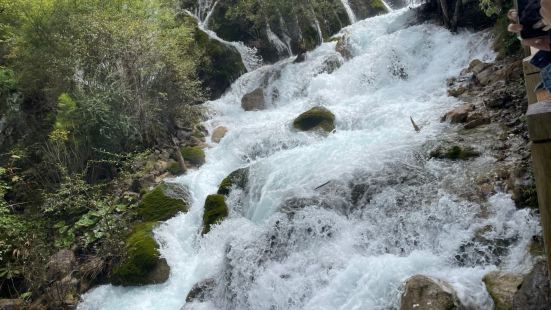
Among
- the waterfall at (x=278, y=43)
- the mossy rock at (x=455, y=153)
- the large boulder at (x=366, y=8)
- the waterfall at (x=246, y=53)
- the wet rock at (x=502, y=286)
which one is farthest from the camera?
the large boulder at (x=366, y=8)

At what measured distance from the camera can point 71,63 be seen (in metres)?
11.8

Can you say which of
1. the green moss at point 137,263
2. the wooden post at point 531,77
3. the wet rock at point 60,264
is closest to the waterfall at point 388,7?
the green moss at point 137,263

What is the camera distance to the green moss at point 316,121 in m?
11.3

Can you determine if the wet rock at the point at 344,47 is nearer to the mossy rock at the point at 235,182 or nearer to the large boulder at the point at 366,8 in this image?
the large boulder at the point at 366,8

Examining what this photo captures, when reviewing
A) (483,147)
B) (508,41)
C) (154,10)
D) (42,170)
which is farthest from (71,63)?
(508,41)

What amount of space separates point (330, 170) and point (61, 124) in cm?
736

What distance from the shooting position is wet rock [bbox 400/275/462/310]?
4.26 meters

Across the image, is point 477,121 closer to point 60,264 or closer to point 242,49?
point 60,264

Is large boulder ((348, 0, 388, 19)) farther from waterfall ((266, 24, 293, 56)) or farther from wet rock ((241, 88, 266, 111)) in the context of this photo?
wet rock ((241, 88, 266, 111))

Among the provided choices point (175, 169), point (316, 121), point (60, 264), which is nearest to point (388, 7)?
point (316, 121)

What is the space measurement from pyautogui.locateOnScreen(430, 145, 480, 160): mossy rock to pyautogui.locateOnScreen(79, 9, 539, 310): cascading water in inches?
7.8

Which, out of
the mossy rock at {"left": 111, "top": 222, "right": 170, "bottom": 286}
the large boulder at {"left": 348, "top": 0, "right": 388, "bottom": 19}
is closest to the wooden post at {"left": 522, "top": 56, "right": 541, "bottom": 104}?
the mossy rock at {"left": 111, "top": 222, "right": 170, "bottom": 286}

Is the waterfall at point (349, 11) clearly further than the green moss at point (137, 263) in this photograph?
Yes

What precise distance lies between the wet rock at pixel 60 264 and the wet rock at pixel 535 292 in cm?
834
